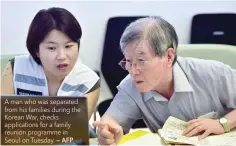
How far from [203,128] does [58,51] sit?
0.68 m

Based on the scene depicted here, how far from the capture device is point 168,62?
4.52ft

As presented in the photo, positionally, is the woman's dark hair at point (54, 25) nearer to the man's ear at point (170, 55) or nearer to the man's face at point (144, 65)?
the man's face at point (144, 65)

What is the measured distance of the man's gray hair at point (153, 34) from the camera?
4.28 ft

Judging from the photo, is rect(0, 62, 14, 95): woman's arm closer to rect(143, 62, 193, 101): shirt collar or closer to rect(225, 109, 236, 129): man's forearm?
rect(143, 62, 193, 101): shirt collar

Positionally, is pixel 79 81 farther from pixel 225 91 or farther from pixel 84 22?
pixel 84 22

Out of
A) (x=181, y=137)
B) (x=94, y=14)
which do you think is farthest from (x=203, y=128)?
(x=94, y=14)

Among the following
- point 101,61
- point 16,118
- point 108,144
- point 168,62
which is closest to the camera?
point 16,118

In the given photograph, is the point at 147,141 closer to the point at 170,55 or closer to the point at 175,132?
the point at 175,132

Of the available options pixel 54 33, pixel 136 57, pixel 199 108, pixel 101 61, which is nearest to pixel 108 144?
pixel 136 57

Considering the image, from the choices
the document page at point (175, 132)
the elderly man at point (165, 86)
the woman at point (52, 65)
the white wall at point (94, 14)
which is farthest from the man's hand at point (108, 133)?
the white wall at point (94, 14)

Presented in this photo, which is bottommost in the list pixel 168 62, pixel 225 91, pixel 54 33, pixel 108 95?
pixel 108 95

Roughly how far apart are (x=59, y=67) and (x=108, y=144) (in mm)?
503

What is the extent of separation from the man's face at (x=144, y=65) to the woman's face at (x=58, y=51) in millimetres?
324

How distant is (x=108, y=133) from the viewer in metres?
1.20
